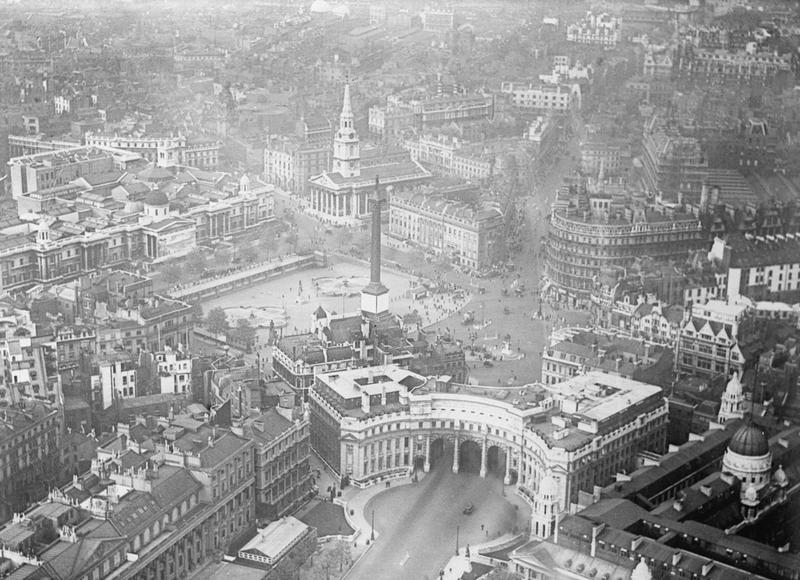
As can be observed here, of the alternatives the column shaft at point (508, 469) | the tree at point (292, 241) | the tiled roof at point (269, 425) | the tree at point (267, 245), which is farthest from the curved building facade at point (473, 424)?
the tree at point (292, 241)

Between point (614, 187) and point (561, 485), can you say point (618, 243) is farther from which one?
point (561, 485)

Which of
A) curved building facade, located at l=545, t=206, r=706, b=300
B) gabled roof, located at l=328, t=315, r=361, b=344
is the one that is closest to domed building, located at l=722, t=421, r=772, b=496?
gabled roof, located at l=328, t=315, r=361, b=344

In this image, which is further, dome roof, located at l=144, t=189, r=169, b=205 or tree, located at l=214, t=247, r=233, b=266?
dome roof, located at l=144, t=189, r=169, b=205

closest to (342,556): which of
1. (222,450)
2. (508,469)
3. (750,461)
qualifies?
(222,450)

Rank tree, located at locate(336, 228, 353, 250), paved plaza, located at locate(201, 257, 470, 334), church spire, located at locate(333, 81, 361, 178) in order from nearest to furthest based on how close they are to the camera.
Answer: paved plaza, located at locate(201, 257, 470, 334) → tree, located at locate(336, 228, 353, 250) → church spire, located at locate(333, 81, 361, 178)

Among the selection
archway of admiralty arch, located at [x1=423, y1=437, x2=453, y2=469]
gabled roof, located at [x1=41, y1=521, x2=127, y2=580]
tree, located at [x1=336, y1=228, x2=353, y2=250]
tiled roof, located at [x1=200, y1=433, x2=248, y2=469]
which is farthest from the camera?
tree, located at [x1=336, y1=228, x2=353, y2=250]

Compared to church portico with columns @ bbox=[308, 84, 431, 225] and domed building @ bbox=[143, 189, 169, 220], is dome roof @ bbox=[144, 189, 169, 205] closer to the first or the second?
domed building @ bbox=[143, 189, 169, 220]

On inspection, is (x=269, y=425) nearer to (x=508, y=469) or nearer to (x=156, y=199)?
(x=508, y=469)

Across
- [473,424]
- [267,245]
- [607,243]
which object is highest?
[607,243]
